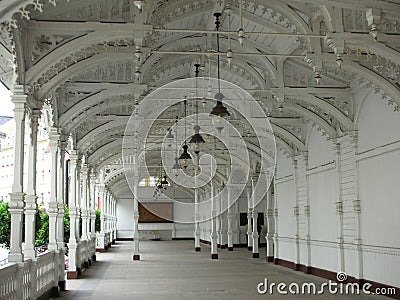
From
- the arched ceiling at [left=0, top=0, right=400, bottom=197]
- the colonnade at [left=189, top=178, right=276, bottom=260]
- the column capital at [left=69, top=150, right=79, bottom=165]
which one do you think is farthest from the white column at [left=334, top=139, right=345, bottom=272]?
the colonnade at [left=189, top=178, right=276, bottom=260]

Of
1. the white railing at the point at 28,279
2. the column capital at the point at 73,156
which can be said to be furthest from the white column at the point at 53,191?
the column capital at the point at 73,156

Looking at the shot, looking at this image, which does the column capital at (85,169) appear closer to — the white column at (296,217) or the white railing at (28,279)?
the white column at (296,217)

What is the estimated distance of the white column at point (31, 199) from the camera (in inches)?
389

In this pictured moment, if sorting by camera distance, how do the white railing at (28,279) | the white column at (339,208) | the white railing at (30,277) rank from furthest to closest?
the white column at (339,208)
the white railing at (28,279)
the white railing at (30,277)

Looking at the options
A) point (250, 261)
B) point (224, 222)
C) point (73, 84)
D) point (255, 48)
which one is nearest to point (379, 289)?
point (255, 48)

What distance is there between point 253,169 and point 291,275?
28.0 feet

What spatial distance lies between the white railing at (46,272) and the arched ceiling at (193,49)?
9.92 feet

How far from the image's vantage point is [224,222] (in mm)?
35969

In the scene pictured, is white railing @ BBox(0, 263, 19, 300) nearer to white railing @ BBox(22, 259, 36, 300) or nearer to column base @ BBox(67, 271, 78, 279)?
Result: white railing @ BBox(22, 259, 36, 300)

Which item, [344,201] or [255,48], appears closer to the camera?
[255,48]

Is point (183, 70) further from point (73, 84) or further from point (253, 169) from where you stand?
point (253, 169)

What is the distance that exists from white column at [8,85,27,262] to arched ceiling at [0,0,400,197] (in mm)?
266

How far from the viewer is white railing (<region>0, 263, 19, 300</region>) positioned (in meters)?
7.61

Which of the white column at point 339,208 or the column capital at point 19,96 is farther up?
the column capital at point 19,96
